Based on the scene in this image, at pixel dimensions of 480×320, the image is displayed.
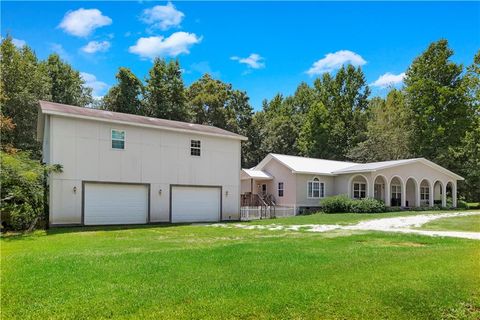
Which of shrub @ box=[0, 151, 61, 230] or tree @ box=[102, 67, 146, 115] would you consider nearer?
shrub @ box=[0, 151, 61, 230]

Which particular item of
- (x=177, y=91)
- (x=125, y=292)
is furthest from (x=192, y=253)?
(x=177, y=91)

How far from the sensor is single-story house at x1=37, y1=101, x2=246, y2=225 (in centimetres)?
1831

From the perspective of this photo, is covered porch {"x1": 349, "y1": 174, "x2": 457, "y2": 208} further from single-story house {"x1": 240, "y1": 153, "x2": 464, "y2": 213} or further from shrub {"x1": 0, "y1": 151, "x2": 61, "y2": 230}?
shrub {"x1": 0, "y1": 151, "x2": 61, "y2": 230}

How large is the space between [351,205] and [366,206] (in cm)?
100

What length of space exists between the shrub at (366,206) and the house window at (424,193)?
355 inches

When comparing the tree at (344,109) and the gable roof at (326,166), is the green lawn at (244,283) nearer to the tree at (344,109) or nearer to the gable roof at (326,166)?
the gable roof at (326,166)

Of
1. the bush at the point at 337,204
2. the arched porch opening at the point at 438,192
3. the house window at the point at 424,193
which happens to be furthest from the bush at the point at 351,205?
the arched porch opening at the point at 438,192

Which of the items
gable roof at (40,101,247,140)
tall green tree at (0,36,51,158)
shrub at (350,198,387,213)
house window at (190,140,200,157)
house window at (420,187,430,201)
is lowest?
shrub at (350,198,387,213)

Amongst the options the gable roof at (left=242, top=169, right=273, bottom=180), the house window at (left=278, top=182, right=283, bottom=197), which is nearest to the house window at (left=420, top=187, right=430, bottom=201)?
the house window at (left=278, top=182, right=283, bottom=197)

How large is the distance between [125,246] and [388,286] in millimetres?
7506

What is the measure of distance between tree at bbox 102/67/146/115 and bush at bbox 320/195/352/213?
2345cm

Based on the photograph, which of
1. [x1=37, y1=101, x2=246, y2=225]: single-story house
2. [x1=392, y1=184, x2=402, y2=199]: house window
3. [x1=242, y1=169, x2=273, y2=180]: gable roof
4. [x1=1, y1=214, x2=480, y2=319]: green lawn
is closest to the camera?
[x1=1, y1=214, x2=480, y2=319]: green lawn

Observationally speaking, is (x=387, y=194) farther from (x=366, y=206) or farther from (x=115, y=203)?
(x=115, y=203)

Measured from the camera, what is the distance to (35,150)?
33062mm
